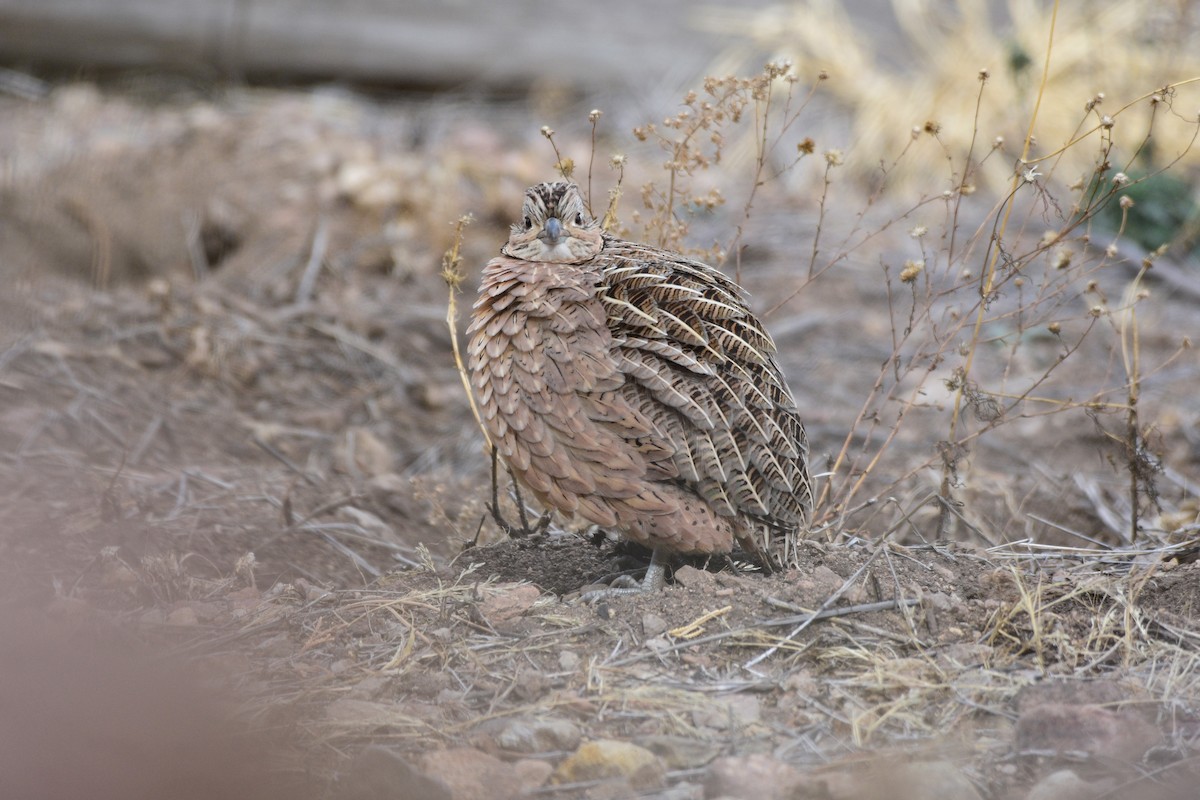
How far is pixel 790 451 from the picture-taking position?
11.7ft

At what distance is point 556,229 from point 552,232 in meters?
0.02

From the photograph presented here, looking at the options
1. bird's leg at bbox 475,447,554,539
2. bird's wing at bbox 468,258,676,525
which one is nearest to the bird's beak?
bird's wing at bbox 468,258,676,525

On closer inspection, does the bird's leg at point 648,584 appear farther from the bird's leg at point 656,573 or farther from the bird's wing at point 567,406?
the bird's wing at point 567,406

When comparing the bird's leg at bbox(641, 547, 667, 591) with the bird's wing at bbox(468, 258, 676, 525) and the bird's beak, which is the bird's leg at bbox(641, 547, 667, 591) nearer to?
the bird's wing at bbox(468, 258, 676, 525)

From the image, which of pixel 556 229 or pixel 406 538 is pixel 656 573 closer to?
pixel 556 229

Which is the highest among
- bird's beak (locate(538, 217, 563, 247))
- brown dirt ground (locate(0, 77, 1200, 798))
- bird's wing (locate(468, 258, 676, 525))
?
bird's beak (locate(538, 217, 563, 247))

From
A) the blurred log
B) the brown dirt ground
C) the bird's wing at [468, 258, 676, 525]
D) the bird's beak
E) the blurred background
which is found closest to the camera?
the brown dirt ground

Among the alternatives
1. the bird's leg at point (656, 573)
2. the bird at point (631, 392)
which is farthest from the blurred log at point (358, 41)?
the bird's leg at point (656, 573)

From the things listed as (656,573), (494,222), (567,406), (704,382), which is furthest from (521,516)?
(494,222)

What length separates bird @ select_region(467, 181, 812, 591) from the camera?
3355 mm

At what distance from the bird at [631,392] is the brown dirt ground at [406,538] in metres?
0.25

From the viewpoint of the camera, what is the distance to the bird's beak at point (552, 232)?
11.4ft

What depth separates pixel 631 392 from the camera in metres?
3.38

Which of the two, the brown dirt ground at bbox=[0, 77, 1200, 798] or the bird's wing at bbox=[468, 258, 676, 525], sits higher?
the bird's wing at bbox=[468, 258, 676, 525]
